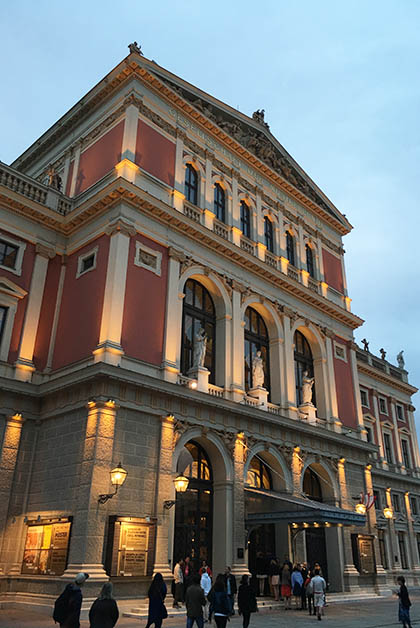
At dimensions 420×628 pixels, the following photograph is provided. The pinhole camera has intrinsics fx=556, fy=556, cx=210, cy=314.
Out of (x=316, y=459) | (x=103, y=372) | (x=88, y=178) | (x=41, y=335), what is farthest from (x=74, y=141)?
(x=316, y=459)

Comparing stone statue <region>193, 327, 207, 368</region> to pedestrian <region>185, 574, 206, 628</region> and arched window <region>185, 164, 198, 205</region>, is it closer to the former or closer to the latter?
arched window <region>185, 164, 198, 205</region>

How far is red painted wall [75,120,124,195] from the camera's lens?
25.3 m

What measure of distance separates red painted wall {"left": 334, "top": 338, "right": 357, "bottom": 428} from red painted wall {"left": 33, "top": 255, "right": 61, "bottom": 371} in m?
17.2

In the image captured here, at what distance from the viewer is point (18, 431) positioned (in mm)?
21141

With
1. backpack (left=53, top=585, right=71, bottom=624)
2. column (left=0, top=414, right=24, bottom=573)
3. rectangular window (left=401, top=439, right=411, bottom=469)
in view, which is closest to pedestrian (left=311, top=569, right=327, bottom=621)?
column (left=0, top=414, right=24, bottom=573)

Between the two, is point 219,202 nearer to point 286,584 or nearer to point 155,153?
point 155,153

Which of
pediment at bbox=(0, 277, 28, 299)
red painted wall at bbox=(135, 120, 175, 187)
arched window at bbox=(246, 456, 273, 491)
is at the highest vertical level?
red painted wall at bbox=(135, 120, 175, 187)

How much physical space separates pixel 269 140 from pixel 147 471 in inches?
871

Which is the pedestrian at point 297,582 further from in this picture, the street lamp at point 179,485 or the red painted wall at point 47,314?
the red painted wall at point 47,314

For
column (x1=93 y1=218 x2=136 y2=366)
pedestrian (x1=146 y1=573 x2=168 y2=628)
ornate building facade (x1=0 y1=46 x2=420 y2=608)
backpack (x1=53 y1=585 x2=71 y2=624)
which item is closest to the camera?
backpack (x1=53 y1=585 x2=71 y2=624)

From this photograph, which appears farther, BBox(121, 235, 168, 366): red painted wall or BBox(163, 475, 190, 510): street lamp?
BBox(121, 235, 168, 366): red painted wall

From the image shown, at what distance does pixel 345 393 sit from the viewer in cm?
3325

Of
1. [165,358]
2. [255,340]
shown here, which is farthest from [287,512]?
[255,340]

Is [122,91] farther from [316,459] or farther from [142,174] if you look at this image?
[316,459]
